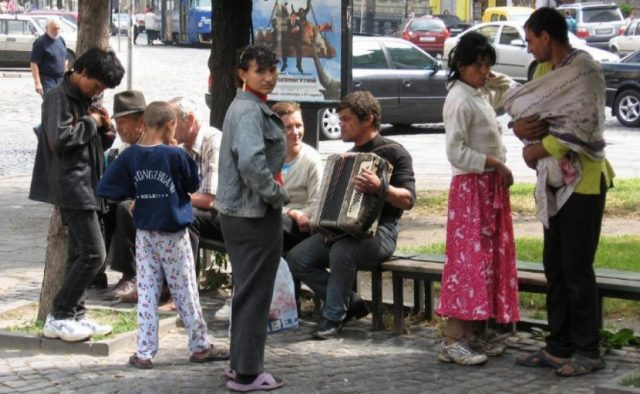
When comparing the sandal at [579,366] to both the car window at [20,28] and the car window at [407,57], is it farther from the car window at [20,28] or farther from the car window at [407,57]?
the car window at [20,28]

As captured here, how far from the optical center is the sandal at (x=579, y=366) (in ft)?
21.0

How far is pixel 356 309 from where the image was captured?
24.7 ft

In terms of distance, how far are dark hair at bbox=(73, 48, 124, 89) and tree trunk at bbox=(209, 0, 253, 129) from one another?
3707 millimetres

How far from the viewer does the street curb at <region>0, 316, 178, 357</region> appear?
23.0 feet

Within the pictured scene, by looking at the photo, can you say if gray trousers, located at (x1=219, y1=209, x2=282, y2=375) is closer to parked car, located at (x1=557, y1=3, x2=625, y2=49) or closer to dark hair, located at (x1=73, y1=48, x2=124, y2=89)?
dark hair, located at (x1=73, y1=48, x2=124, y2=89)

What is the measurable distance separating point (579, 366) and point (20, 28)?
104 ft

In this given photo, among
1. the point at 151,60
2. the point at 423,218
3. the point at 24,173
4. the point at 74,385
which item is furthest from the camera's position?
the point at 151,60

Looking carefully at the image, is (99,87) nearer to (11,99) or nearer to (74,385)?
(74,385)

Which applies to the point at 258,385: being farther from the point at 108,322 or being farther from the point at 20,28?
the point at 20,28

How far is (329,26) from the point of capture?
12125mm

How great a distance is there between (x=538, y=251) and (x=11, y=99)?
1846 centimetres

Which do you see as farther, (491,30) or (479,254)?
(491,30)

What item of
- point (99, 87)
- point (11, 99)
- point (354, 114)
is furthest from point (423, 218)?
point (11, 99)

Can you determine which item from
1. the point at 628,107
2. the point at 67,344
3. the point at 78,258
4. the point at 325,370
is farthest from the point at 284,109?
the point at 628,107
